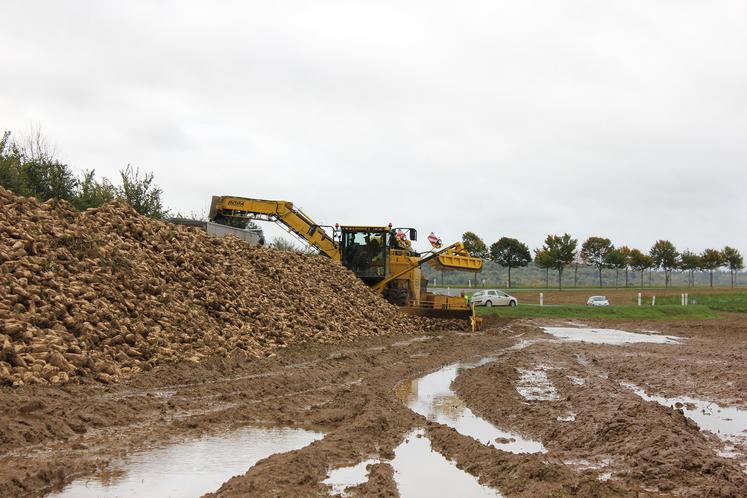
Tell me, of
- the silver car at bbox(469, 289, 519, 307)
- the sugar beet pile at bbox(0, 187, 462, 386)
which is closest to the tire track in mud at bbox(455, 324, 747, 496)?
the sugar beet pile at bbox(0, 187, 462, 386)

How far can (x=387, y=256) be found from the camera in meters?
25.1

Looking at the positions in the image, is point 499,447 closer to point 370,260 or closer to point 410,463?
point 410,463

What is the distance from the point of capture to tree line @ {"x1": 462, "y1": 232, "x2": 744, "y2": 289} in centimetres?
6538

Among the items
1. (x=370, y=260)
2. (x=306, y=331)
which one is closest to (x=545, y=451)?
(x=306, y=331)

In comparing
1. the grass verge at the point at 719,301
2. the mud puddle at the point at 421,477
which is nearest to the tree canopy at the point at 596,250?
the grass verge at the point at 719,301

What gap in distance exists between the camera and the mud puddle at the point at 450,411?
23.3 feet

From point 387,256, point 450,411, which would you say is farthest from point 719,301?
point 450,411

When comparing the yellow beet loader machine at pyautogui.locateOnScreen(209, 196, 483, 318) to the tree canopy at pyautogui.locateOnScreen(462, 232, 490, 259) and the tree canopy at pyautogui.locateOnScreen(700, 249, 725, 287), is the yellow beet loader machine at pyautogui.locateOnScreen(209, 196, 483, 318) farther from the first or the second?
the tree canopy at pyautogui.locateOnScreen(700, 249, 725, 287)

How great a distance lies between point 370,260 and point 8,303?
53.9 ft

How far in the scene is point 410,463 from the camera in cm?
616

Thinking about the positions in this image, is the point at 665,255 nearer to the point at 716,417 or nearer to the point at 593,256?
the point at 593,256

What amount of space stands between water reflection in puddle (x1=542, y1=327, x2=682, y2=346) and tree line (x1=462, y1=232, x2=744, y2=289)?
3718 centimetres

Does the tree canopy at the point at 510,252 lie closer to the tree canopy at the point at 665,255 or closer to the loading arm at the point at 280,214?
the tree canopy at the point at 665,255

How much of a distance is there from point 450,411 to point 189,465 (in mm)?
4110
